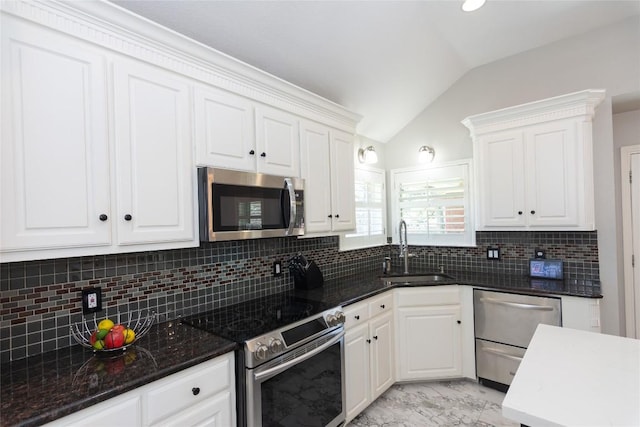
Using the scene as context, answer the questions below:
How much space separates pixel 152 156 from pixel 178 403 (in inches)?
43.6

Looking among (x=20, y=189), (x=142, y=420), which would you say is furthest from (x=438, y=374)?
(x=20, y=189)

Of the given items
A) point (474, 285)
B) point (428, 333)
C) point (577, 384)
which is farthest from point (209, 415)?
point (474, 285)

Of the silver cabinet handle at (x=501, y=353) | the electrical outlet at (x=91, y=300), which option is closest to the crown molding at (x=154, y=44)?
the electrical outlet at (x=91, y=300)

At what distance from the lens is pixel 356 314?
7.48 feet

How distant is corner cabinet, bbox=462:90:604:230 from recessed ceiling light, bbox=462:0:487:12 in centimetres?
89

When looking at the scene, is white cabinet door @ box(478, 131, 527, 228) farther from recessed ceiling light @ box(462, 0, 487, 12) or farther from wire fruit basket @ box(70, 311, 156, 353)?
wire fruit basket @ box(70, 311, 156, 353)

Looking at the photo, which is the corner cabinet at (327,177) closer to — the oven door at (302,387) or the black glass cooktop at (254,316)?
the black glass cooktop at (254,316)

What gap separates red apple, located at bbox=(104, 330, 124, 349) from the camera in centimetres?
137

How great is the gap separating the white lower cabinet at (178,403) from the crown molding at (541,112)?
2.82 m

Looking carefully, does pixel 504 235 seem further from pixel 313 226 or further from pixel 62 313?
pixel 62 313

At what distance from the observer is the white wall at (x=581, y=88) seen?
2.56 meters

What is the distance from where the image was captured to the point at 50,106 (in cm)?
122

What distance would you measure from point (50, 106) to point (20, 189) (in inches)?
13.4

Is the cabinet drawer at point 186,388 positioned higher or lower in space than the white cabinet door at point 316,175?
lower
